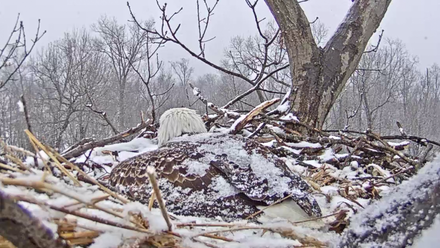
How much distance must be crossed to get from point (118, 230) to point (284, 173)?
0.89 meters

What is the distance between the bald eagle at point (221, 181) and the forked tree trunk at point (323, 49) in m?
1.84

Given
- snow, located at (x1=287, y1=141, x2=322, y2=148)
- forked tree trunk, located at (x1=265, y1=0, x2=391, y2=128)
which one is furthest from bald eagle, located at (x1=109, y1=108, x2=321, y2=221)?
forked tree trunk, located at (x1=265, y1=0, x2=391, y2=128)

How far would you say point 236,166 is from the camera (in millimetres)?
1366

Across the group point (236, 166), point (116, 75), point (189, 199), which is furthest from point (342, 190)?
point (116, 75)

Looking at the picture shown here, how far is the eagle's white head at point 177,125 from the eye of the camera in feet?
6.81

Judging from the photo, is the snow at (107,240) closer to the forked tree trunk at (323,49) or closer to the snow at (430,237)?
the snow at (430,237)

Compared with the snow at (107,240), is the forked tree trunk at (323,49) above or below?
above

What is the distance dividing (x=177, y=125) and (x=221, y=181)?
0.82 metres

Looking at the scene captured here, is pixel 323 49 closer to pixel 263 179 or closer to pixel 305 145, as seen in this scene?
pixel 305 145

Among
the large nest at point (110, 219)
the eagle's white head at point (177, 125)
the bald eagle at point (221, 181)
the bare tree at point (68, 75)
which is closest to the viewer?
the large nest at point (110, 219)

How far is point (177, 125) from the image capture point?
6.82 ft

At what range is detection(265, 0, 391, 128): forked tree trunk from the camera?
3230 millimetres

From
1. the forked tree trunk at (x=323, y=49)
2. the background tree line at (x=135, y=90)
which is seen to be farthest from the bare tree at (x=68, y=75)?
the forked tree trunk at (x=323, y=49)

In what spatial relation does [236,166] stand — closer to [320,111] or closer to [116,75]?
[320,111]
